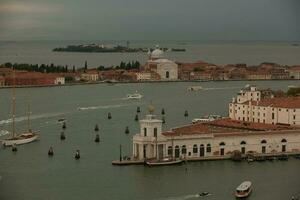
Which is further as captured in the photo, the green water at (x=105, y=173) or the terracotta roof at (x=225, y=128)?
the terracotta roof at (x=225, y=128)

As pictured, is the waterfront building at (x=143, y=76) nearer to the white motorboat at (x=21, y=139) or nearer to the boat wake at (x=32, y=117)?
the boat wake at (x=32, y=117)

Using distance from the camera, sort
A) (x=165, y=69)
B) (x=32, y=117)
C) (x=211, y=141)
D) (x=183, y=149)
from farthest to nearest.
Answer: (x=165, y=69) → (x=32, y=117) → (x=211, y=141) → (x=183, y=149)

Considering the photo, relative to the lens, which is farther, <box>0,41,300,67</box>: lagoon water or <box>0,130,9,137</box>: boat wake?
<box>0,41,300,67</box>: lagoon water

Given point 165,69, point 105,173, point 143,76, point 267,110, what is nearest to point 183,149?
point 105,173

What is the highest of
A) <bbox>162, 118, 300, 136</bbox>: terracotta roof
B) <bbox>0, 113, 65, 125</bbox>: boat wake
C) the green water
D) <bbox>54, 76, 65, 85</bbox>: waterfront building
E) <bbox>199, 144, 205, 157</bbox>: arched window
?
<bbox>162, 118, 300, 136</bbox>: terracotta roof

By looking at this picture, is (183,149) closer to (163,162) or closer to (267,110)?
(163,162)

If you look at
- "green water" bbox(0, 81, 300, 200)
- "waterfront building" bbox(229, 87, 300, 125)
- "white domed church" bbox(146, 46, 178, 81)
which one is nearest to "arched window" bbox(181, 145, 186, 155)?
"green water" bbox(0, 81, 300, 200)

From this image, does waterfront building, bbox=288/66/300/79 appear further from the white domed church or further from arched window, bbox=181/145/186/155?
arched window, bbox=181/145/186/155

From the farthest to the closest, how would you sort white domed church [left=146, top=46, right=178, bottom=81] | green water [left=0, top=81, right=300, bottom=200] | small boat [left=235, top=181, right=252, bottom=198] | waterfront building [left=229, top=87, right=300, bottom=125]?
white domed church [left=146, top=46, right=178, bottom=81], waterfront building [left=229, top=87, right=300, bottom=125], green water [left=0, top=81, right=300, bottom=200], small boat [left=235, top=181, right=252, bottom=198]

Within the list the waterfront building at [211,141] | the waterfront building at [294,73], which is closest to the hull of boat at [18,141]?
the waterfront building at [211,141]
